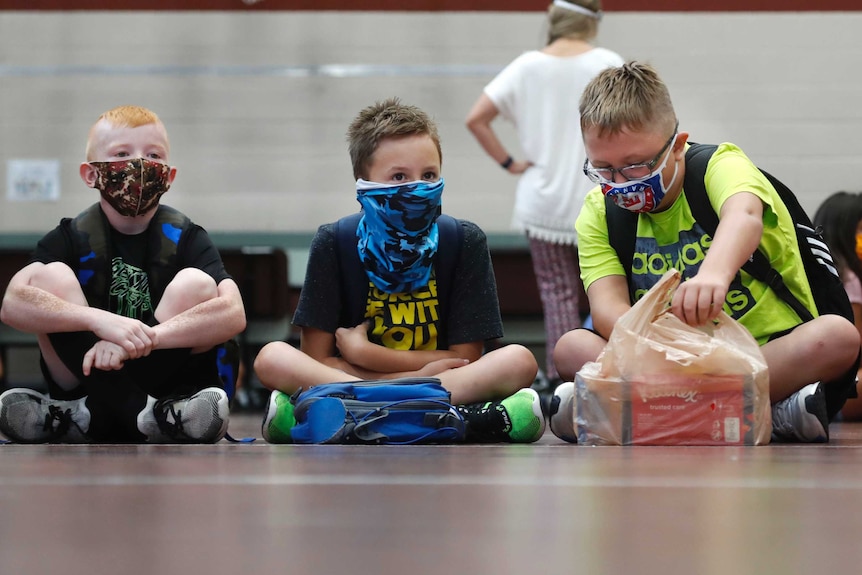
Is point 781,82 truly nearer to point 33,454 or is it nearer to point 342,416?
point 342,416

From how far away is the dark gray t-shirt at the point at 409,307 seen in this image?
2.59 metres

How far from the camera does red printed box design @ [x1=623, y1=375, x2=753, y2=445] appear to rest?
2096mm

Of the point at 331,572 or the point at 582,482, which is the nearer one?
the point at 331,572

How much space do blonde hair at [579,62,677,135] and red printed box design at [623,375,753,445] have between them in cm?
54

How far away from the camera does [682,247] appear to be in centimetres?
244

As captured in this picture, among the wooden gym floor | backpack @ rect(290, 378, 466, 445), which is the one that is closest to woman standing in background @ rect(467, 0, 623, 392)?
backpack @ rect(290, 378, 466, 445)

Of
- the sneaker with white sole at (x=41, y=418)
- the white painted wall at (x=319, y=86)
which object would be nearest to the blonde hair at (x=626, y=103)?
the sneaker with white sole at (x=41, y=418)

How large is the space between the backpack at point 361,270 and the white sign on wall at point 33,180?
4.11m

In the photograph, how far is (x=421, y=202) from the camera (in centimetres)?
256

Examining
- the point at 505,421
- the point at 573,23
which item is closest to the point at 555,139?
the point at 573,23

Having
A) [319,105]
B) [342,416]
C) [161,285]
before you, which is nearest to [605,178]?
[342,416]

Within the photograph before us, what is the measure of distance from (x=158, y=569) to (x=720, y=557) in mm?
412

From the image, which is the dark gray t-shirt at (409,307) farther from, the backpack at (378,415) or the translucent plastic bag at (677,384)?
the translucent plastic bag at (677,384)

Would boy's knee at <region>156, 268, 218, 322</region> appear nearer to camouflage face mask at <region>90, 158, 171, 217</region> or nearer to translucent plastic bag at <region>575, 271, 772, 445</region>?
camouflage face mask at <region>90, 158, 171, 217</region>
